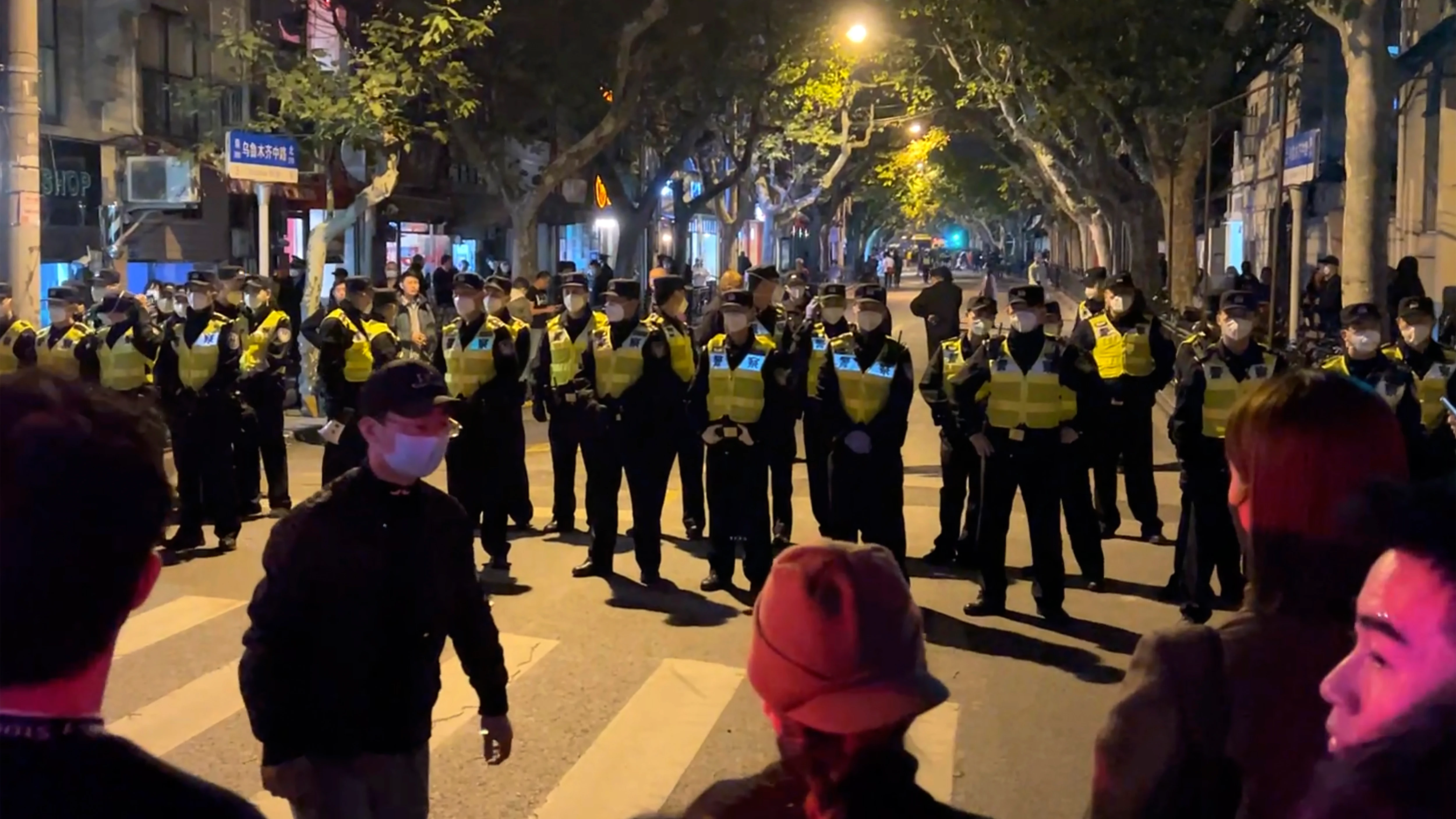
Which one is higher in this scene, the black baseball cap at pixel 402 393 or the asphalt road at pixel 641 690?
the black baseball cap at pixel 402 393

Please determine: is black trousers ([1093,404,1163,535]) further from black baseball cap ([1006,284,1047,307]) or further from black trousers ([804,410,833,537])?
black baseball cap ([1006,284,1047,307])

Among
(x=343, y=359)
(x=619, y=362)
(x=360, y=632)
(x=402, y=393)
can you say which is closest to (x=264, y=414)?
(x=343, y=359)

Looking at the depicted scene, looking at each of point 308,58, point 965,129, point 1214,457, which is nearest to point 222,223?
point 308,58

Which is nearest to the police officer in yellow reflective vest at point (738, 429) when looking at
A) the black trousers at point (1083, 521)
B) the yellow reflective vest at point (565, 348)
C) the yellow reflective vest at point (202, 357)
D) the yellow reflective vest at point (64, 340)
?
the yellow reflective vest at point (565, 348)

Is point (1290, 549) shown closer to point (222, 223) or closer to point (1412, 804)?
point (1412, 804)

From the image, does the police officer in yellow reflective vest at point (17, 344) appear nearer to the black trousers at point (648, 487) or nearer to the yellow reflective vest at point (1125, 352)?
the black trousers at point (648, 487)

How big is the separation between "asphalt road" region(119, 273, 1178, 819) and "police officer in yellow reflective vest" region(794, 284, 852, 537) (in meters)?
0.79

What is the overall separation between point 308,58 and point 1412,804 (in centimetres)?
1915

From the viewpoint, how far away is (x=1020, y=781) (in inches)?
234

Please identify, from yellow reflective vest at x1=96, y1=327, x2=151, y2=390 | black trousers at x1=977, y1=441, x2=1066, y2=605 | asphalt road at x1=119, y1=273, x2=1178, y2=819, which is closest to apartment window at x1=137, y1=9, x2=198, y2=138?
yellow reflective vest at x1=96, y1=327, x2=151, y2=390

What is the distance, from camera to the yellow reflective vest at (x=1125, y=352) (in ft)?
36.1

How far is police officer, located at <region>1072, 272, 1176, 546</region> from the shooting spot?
1093 cm

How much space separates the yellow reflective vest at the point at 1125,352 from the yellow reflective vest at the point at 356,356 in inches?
211

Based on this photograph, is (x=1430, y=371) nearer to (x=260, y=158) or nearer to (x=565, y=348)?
(x=565, y=348)
